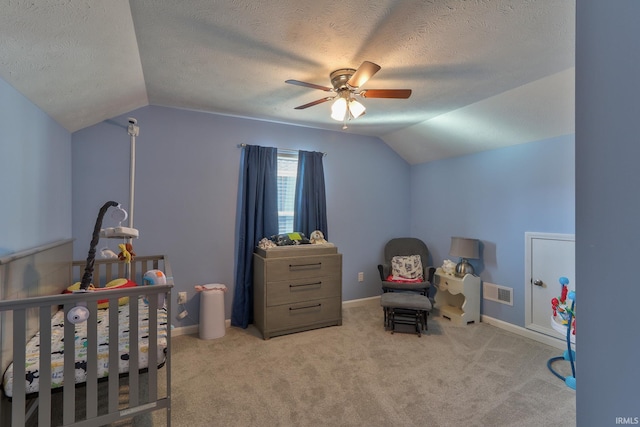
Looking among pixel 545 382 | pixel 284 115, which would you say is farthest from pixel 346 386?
pixel 284 115

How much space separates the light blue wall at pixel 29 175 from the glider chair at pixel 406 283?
298 centimetres

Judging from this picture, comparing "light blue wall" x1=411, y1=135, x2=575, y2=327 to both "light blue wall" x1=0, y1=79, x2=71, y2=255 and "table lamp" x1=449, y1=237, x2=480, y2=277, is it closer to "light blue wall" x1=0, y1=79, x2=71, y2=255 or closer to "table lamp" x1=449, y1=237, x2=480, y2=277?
"table lamp" x1=449, y1=237, x2=480, y2=277

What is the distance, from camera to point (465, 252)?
3375mm

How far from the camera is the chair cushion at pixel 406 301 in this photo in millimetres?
2973

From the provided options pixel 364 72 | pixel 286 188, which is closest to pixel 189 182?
pixel 286 188

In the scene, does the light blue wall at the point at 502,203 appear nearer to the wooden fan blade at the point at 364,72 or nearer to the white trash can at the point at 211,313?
the wooden fan blade at the point at 364,72

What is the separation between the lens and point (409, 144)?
3.97 m

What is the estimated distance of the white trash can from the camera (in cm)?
286

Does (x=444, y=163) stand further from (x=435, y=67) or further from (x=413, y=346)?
(x=413, y=346)

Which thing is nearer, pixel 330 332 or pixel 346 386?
pixel 346 386

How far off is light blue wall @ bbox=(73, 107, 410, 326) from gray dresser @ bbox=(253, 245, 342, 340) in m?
0.51

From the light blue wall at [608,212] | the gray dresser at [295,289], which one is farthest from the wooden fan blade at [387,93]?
the gray dresser at [295,289]

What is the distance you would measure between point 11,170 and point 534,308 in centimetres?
437
